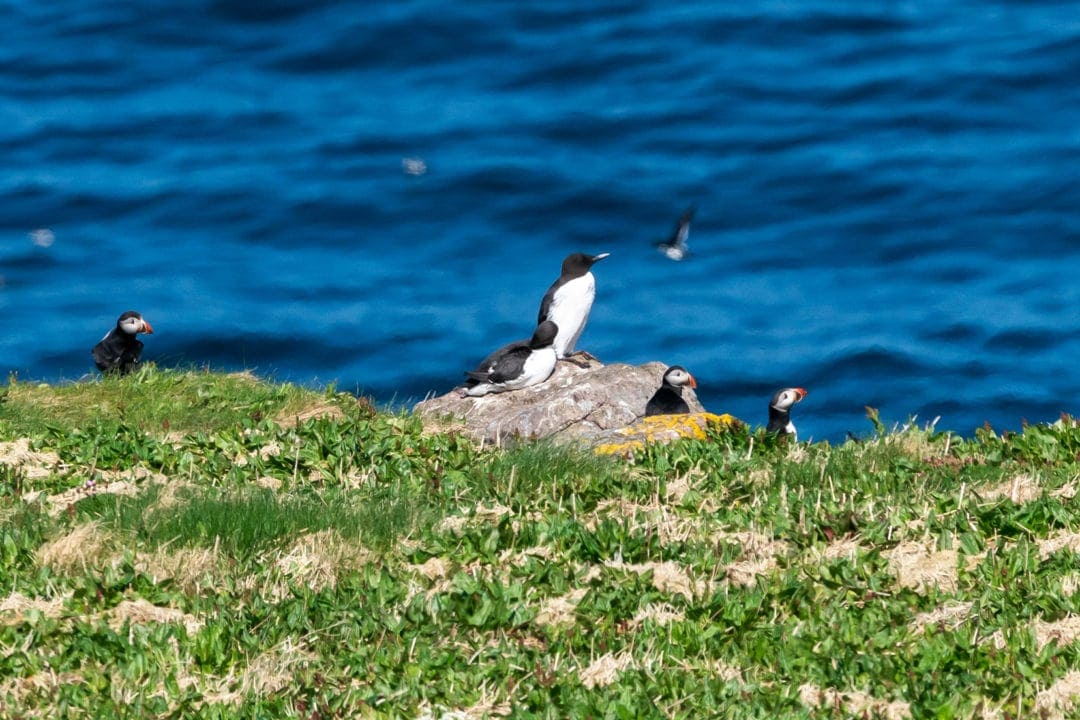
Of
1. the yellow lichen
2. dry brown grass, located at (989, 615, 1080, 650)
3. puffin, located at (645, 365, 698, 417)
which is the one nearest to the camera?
dry brown grass, located at (989, 615, 1080, 650)

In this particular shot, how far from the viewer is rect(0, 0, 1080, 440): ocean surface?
3303 centimetres

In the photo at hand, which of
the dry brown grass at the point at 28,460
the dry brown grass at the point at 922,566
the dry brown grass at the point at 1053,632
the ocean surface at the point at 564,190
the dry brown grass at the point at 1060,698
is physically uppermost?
the ocean surface at the point at 564,190

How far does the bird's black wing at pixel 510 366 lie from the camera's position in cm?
1642

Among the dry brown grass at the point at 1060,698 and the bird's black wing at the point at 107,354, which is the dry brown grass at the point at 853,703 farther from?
the bird's black wing at the point at 107,354

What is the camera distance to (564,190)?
37.2 metres

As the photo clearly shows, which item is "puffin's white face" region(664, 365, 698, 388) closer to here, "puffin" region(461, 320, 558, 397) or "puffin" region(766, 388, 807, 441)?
"puffin" region(766, 388, 807, 441)

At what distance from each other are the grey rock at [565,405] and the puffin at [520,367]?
19 centimetres

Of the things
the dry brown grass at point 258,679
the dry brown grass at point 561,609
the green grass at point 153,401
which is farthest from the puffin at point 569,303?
the dry brown grass at point 258,679

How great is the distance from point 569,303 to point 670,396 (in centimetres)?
354

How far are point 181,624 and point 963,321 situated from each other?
26656 mm

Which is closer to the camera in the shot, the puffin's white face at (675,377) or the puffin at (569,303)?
the puffin's white face at (675,377)

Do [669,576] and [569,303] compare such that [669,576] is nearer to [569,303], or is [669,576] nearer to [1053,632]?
[1053,632]

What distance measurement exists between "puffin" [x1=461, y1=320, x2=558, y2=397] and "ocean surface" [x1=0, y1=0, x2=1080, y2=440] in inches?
514

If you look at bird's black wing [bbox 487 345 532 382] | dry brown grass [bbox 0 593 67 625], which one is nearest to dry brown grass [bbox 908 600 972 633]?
dry brown grass [bbox 0 593 67 625]
